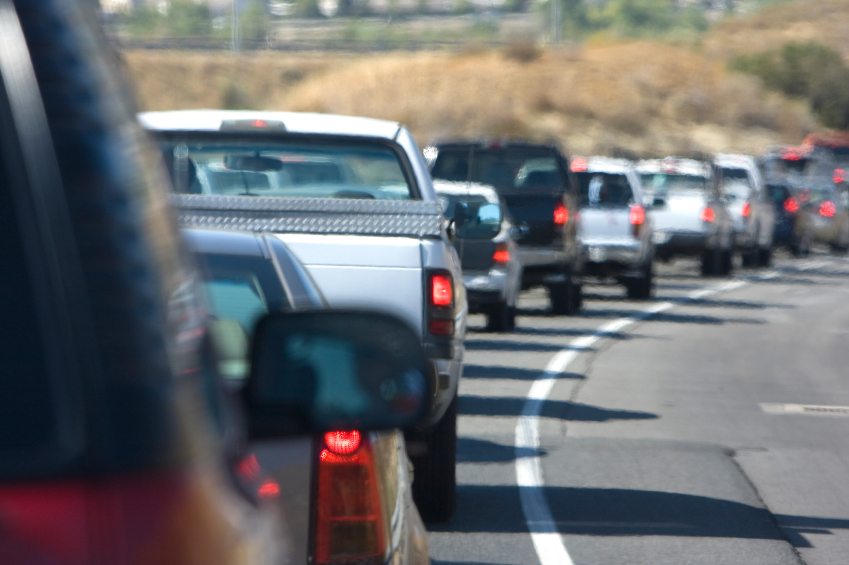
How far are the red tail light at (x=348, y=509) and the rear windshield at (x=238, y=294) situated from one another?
78 centimetres

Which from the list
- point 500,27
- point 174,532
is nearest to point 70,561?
point 174,532

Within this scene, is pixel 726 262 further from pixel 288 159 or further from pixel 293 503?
pixel 293 503

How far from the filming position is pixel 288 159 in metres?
7.54

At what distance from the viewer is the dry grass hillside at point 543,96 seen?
7306 cm

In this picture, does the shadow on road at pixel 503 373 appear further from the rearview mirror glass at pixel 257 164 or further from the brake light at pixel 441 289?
the brake light at pixel 441 289

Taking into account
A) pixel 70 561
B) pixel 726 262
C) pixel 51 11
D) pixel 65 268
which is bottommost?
pixel 726 262

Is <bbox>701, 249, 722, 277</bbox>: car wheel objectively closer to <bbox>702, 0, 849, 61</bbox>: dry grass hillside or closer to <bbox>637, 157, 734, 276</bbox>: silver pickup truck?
<bbox>637, 157, 734, 276</bbox>: silver pickup truck

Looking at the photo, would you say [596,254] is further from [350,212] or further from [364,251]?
[364,251]

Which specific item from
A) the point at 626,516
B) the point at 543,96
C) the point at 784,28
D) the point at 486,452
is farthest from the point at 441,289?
the point at 784,28

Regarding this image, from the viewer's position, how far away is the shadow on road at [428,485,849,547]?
644cm

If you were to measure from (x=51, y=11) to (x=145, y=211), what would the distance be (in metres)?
0.23

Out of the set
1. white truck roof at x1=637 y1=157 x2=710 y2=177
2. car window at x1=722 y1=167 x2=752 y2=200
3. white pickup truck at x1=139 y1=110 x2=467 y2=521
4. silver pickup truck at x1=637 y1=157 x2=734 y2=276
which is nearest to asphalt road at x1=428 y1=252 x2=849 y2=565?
white pickup truck at x1=139 y1=110 x2=467 y2=521

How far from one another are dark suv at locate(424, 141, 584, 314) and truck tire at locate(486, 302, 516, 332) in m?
1.18

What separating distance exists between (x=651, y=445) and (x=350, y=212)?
3.67 meters
